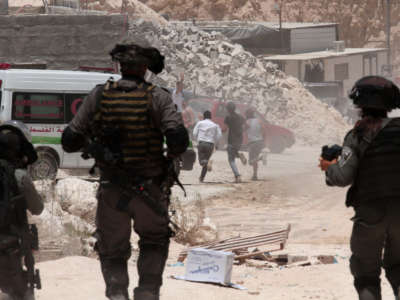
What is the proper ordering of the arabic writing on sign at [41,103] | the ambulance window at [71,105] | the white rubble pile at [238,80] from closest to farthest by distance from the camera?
the arabic writing on sign at [41,103], the ambulance window at [71,105], the white rubble pile at [238,80]

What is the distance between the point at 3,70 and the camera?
15180 millimetres

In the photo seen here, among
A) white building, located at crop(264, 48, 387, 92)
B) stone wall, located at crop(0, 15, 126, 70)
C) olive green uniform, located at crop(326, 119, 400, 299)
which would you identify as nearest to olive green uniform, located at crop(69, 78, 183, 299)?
olive green uniform, located at crop(326, 119, 400, 299)

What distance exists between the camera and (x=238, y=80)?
109 feet

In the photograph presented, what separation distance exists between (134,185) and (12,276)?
92 cm

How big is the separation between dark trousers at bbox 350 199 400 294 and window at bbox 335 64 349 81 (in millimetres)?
43559

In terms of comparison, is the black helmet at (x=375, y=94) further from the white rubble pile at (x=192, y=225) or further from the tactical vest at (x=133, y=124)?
the white rubble pile at (x=192, y=225)

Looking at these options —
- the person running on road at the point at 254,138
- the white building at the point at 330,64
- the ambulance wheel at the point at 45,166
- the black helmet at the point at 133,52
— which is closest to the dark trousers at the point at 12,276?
the black helmet at the point at 133,52

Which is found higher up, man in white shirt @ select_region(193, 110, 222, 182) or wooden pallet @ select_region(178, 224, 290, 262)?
man in white shirt @ select_region(193, 110, 222, 182)

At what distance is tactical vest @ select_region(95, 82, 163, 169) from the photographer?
495 centimetres

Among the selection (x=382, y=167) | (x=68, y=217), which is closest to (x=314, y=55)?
(x=68, y=217)

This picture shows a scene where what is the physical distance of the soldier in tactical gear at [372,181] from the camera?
4828 millimetres

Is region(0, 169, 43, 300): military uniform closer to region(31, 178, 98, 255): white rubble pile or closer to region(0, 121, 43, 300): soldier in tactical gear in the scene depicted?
region(0, 121, 43, 300): soldier in tactical gear

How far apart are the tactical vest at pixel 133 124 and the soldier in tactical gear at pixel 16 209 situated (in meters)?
0.57

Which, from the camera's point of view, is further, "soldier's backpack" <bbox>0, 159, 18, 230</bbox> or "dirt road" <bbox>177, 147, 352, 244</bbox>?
"dirt road" <bbox>177, 147, 352, 244</bbox>
